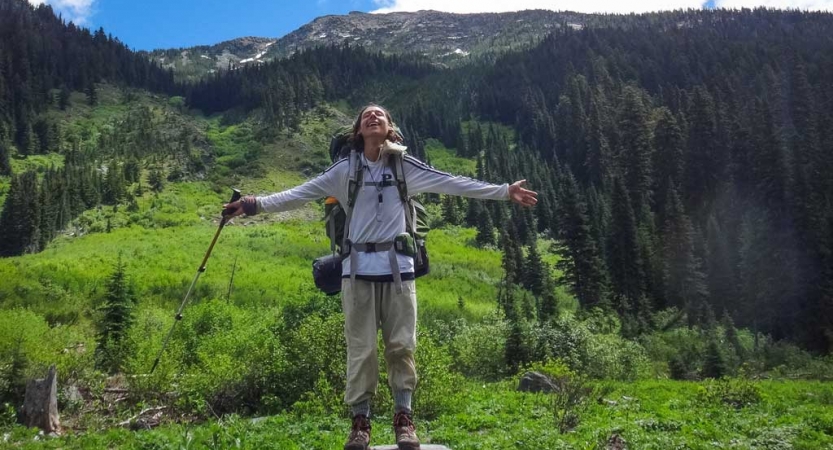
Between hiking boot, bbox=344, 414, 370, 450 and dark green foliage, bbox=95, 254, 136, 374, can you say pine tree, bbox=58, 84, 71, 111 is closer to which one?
dark green foliage, bbox=95, 254, 136, 374

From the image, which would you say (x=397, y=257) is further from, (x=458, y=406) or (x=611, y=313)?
(x=611, y=313)

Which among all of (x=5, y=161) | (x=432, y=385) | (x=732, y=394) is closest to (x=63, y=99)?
(x=5, y=161)

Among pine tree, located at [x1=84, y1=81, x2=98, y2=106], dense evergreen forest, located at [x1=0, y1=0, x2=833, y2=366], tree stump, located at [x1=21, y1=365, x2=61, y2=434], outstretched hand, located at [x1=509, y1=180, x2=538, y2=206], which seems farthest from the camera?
pine tree, located at [x1=84, y1=81, x2=98, y2=106]

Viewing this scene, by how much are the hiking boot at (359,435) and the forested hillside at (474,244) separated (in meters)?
2.60

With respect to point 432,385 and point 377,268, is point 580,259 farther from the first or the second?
point 377,268

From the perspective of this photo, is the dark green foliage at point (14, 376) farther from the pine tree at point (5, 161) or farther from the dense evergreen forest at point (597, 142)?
the pine tree at point (5, 161)

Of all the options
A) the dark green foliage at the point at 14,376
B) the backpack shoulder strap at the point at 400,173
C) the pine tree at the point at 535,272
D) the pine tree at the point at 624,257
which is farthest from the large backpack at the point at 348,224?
the pine tree at the point at 535,272

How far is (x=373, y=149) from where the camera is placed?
4984mm

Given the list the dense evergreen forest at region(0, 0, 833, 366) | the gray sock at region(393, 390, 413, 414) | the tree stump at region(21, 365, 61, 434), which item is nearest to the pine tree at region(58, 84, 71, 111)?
the dense evergreen forest at region(0, 0, 833, 366)

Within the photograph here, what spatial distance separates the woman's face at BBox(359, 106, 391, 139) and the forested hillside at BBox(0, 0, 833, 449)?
4093 millimetres

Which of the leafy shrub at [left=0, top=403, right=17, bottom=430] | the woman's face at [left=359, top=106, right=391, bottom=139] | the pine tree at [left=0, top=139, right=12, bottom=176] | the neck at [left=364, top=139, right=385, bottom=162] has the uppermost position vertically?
the pine tree at [left=0, top=139, right=12, bottom=176]

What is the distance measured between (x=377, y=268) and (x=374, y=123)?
1.31 metres

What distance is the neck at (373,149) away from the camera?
4.96 metres

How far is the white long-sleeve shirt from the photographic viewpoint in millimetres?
4672
